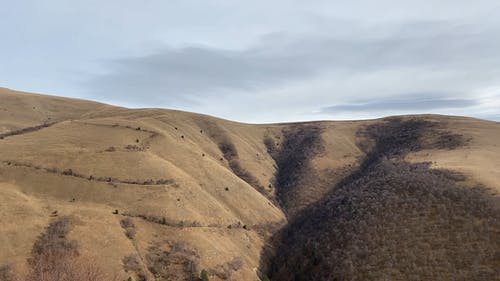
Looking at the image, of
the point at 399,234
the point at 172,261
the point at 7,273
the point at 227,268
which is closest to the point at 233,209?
the point at 227,268

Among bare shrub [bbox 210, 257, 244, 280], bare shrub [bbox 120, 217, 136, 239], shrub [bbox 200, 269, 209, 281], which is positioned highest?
bare shrub [bbox 120, 217, 136, 239]

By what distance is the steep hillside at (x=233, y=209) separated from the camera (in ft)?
163

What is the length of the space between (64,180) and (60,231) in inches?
586

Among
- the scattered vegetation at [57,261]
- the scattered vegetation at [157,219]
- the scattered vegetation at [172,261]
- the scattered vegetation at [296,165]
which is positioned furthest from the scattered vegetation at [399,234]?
the scattered vegetation at [57,261]

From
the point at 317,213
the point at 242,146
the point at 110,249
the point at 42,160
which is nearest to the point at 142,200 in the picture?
the point at 110,249

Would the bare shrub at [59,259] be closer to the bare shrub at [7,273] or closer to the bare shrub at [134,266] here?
the bare shrub at [7,273]

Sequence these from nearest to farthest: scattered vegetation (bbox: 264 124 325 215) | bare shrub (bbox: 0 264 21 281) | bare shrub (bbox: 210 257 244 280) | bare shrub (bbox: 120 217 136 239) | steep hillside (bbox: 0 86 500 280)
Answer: bare shrub (bbox: 0 264 21 281) < steep hillside (bbox: 0 86 500 280) < bare shrub (bbox: 210 257 244 280) < bare shrub (bbox: 120 217 136 239) < scattered vegetation (bbox: 264 124 325 215)

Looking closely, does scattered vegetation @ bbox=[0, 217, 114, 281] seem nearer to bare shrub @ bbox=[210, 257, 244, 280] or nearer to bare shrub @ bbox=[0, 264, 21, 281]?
bare shrub @ bbox=[0, 264, 21, 281]

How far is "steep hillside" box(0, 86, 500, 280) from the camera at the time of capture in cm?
4956

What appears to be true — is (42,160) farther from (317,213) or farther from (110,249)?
(317,213)

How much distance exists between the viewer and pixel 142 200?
203 ft

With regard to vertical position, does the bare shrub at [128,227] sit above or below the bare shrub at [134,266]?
above

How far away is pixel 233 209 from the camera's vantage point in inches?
2916

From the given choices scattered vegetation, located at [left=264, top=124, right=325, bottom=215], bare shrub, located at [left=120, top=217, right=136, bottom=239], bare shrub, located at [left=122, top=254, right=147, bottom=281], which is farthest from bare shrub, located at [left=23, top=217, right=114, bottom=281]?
scattered vegetation, located at [left=264, top=124, right=325, bottom=215]
